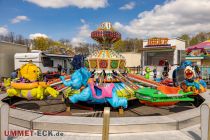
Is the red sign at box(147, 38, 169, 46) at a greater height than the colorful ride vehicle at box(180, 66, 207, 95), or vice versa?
the red sign at box(147, 38, 169, 46)

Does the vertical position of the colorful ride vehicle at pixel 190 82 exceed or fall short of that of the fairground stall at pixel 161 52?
it falls short

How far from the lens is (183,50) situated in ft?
81.5

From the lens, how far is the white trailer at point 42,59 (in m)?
19.2

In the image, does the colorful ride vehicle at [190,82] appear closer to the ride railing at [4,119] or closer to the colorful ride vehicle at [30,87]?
the colorful ride vehicle at [30,87]

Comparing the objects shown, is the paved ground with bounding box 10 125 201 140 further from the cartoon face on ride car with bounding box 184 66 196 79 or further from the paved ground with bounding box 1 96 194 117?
the cartoon face on ride car with bounding box 184 66 196 79

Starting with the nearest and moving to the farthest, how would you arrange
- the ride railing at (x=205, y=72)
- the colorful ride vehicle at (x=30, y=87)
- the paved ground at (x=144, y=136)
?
the paved ground at (x=144, y=136)
the colorful ride vehicle at (x=30, y=87)
the ride railing at (x=205, y=72)

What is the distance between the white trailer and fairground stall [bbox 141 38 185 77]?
9.96m

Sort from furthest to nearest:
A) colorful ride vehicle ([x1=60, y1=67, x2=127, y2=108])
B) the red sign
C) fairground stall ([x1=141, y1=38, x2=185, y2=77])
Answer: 1. the red sign
2. fairground stall ([x1=141, y1=38, x2=185, y2=77])
3. colorful ride vehicle ([x1=60, y1=67, x2=127, y2=108])

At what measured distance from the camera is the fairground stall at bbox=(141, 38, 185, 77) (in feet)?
79.3

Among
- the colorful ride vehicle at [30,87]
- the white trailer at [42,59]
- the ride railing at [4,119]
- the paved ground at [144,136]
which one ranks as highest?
the white trailer at [42,59]

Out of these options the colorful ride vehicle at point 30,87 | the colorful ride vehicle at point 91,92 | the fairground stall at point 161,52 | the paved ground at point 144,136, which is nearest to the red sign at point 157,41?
the fairground stall at point 161,52

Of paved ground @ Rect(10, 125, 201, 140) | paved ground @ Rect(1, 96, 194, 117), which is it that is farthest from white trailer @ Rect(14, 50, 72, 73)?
paved ground @ Rect(10, 125, 201, 140)

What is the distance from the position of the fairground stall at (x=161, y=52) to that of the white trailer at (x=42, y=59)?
9960mm

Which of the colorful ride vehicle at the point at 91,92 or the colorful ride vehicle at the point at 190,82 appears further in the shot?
the colorful ride vehicle at the point at 190,82
